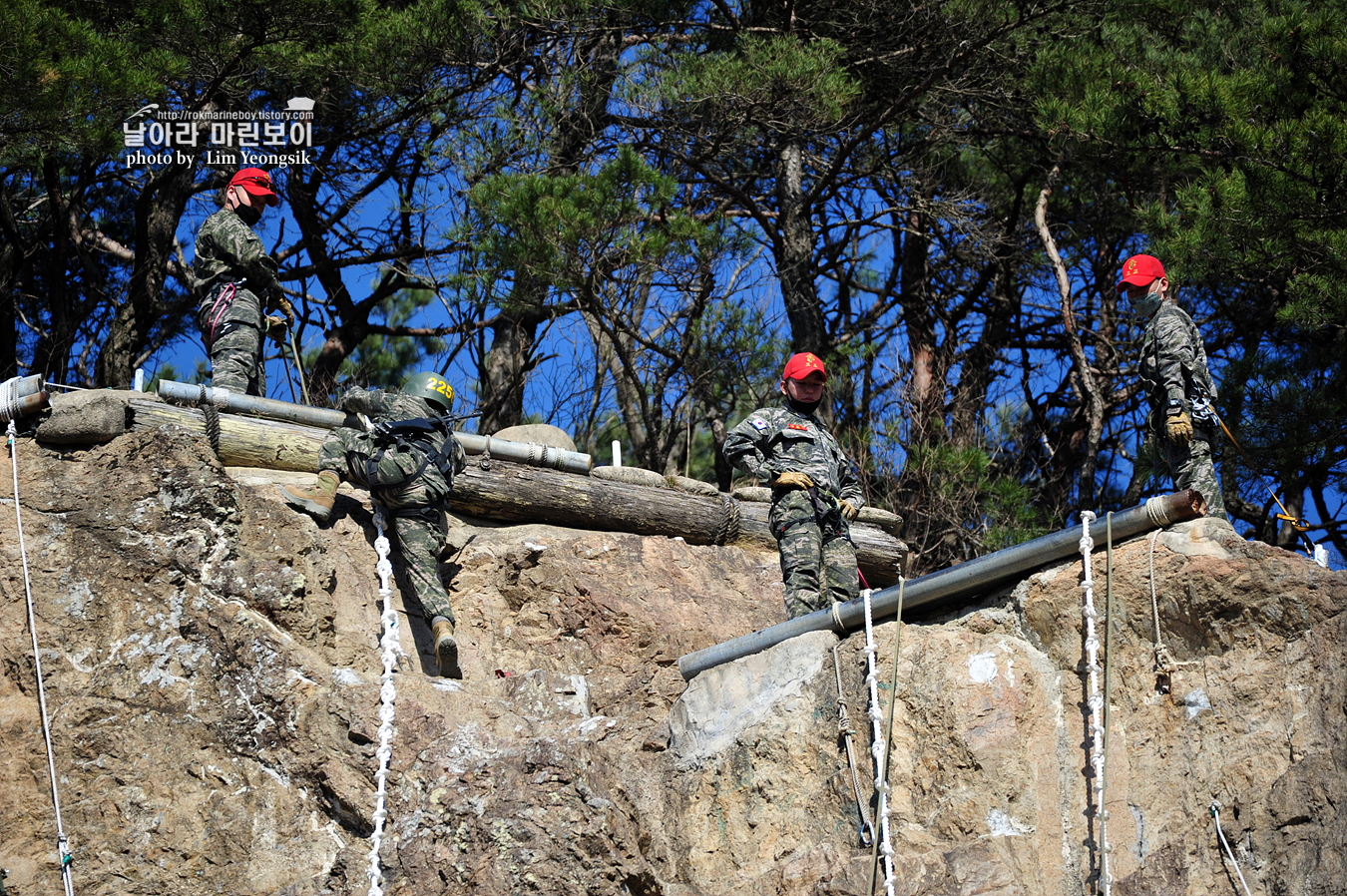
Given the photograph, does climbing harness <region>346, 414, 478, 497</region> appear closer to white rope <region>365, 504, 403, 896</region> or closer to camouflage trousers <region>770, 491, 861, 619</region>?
white rope <region>365, 504, 403, 896</region>

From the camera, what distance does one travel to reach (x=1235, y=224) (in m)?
9.91

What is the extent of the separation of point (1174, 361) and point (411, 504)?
409 centimetres

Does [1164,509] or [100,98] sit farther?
[100,98]

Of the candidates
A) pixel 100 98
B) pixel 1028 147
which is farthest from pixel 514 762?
pixel 1028 147

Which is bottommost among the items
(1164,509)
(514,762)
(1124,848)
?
(1124,848)

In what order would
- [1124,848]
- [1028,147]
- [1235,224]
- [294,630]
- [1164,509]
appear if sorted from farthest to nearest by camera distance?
[1028,147] → [1235,224] → [294,630] → [1164,509] → [1124,848]

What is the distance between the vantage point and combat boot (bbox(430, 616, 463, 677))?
21.3ft

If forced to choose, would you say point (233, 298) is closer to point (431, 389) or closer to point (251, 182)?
point (251, 182)

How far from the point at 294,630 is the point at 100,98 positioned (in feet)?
18.6

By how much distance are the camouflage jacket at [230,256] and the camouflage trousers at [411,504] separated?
1691mm

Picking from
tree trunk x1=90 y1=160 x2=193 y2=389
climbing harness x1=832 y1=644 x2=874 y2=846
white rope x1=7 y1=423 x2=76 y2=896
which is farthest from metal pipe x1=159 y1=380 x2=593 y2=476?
tree trunk x1=90 y1=160 x2=193 y2=389

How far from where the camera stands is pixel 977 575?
→ 573 cm

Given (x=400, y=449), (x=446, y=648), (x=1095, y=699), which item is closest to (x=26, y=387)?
(x=400, y=449)

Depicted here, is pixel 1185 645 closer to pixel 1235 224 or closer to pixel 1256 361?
pixel 1235 224
